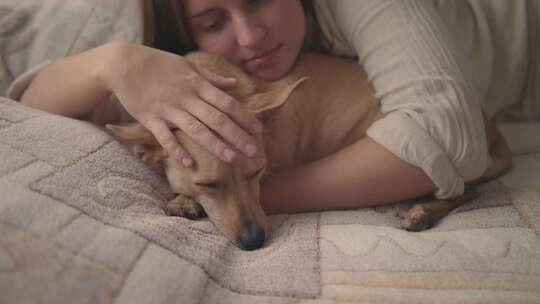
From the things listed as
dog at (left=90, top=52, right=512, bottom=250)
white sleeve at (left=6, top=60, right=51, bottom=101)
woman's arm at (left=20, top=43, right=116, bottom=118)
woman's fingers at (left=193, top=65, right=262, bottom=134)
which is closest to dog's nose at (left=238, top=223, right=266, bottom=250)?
dog at (left=90, top=52, right=512, bottom=250)

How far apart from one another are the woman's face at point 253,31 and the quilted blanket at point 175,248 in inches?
21.2

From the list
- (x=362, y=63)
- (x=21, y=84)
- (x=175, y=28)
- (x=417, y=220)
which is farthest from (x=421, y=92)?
(x=21, y=84)

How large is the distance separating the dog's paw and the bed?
0.03 m

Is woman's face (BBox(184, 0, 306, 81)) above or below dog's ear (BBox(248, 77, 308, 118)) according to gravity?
above

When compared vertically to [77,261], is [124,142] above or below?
below

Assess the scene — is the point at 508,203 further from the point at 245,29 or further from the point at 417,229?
the point at 245,29

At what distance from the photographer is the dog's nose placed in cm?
134

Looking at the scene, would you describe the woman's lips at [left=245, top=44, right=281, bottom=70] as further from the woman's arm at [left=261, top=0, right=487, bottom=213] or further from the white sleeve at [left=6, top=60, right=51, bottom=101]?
the white sleeve at [left=6, top=60, right=51, bottom=101]

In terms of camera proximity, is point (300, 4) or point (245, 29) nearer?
point (245, 29)

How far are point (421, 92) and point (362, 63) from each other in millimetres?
284

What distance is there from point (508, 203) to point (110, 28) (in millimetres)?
1556

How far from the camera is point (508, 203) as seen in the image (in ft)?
5.00

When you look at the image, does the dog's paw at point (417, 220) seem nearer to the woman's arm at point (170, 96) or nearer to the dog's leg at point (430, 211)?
the dog's leg at point (430, 211)

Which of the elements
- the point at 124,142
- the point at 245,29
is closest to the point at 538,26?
the point at 245,29
